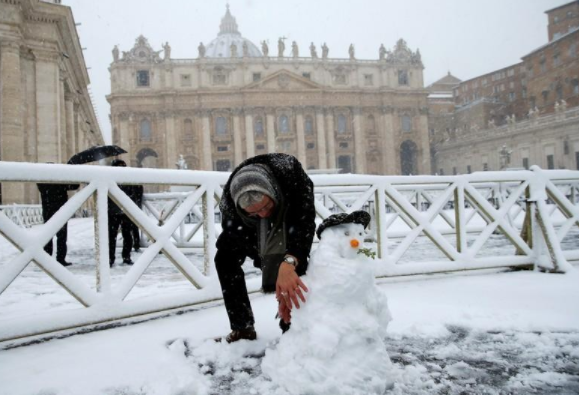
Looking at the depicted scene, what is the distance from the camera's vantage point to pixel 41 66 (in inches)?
690

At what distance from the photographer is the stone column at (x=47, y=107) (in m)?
17.4

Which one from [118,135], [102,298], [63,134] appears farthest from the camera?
[118,135]

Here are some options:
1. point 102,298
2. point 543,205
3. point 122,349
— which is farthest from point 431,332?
point 543,205

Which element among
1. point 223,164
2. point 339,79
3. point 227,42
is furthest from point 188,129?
point 227,42

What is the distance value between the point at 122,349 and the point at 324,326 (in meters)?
1.39

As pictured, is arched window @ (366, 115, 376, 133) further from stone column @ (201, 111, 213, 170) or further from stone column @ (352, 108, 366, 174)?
stone column @ (201, 111, 213, 170)

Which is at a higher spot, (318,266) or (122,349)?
(318,266)

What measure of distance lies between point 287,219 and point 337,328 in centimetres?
63

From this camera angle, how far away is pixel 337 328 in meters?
1.90

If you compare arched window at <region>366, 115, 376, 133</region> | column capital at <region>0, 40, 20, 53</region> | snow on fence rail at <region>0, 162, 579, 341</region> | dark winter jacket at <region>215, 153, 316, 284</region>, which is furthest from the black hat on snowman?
arched window at <region>366, 115, 376, 133</region>

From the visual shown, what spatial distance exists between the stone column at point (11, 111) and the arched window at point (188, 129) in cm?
4164

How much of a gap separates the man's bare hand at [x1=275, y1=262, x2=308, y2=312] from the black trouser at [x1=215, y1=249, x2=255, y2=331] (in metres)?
0.53

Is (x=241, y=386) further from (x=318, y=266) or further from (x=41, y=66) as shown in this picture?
(x=41, y=66)

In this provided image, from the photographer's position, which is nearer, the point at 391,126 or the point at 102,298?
the point at 102,298
